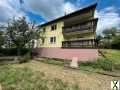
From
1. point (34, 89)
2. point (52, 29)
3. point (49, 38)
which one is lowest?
point (34, 89)

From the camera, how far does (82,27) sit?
18.8 metres

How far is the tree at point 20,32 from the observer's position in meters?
22.4

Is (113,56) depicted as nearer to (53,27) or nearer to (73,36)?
(73,36)

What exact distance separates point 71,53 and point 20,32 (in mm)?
11379

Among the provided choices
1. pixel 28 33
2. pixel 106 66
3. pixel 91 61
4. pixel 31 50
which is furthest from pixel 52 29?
pixel 106 66

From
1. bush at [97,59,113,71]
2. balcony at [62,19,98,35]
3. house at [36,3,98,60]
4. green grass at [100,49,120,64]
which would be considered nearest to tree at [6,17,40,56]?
house at [36,3,98,60]

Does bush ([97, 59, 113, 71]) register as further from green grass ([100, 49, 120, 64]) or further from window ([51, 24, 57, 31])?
window ([51, 24, 57, 31])

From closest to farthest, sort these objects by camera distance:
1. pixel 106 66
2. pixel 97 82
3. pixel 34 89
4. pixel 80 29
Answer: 1. pixel 34 89
2. pixel 97 82
3. pixel 106 66
4. pixel 80 29

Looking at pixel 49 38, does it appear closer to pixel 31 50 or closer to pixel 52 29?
pixel 52 29

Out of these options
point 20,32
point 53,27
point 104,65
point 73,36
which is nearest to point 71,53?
point 73,36

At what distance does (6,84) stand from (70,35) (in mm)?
14982

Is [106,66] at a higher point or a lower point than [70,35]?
lower

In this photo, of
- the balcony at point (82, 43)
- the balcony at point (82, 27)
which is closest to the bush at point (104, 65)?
the balcony at point (82, 43)

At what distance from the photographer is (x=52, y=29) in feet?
81.8
